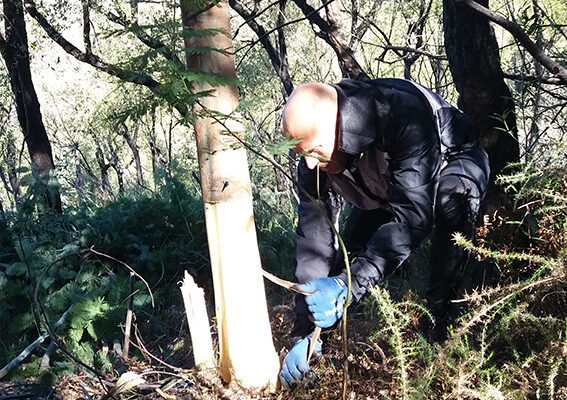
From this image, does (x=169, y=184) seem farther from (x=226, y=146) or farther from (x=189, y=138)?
(x=189, y=138)

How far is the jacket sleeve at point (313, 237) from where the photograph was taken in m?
2.52

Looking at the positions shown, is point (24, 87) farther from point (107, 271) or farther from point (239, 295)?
point (239, 295)

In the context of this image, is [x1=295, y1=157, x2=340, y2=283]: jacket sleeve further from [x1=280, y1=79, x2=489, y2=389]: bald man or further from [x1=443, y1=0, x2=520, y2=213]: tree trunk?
[x1=443, y1=0, x2=520, y2=213]: tree trunk

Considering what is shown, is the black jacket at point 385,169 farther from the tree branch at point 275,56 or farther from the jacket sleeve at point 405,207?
the tree branch at point 275,56

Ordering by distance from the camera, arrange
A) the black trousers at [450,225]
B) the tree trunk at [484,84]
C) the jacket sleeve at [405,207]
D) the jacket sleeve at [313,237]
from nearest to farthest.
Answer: the jacket sleeve at [405,207]
the black trousers at [450,225]
the jacket sleeve at [313,237]
the tree trunk at [484,84]

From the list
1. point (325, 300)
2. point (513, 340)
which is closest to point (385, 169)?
point (325, 300)

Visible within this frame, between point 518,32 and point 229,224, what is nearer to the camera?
point 229,224

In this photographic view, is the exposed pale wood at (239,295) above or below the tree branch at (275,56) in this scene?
below

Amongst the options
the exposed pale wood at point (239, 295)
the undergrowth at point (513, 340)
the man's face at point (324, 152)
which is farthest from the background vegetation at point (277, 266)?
the man's face at point (324, 152)

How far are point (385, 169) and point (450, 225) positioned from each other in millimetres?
407

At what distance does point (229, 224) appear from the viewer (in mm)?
1771

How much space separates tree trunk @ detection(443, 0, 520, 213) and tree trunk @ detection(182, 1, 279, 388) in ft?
6.42

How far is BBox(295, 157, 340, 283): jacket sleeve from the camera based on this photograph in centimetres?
252

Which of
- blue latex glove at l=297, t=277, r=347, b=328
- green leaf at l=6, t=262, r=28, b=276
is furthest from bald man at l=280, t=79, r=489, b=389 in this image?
green leaf at l=6, t=262, r=28, b=276
